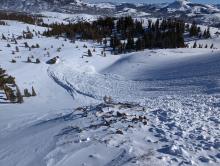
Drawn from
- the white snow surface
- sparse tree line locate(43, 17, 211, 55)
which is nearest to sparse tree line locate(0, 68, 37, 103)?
the white snow surface

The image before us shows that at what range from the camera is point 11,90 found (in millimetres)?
22422

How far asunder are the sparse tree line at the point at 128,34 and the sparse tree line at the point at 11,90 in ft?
62.9

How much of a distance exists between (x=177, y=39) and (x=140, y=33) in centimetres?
950

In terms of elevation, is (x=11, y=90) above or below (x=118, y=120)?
below

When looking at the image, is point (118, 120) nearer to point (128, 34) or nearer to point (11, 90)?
point (11, 90)

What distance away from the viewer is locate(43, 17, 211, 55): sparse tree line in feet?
156

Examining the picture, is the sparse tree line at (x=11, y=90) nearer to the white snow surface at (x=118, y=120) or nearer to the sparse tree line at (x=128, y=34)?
the white snow surface at (x=118, y=120)

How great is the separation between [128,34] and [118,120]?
144 ft

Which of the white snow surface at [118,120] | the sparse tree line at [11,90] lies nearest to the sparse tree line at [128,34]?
the white snow surface at [118,120]

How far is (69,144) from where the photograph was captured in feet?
36.2

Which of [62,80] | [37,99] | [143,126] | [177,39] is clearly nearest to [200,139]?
[143,126]

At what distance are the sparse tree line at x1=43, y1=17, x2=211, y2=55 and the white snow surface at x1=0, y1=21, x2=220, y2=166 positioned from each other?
58.9 ft

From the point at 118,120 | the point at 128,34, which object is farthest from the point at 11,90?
the point at 128,34

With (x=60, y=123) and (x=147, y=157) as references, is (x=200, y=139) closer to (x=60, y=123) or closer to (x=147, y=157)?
(x=147, y=157)
